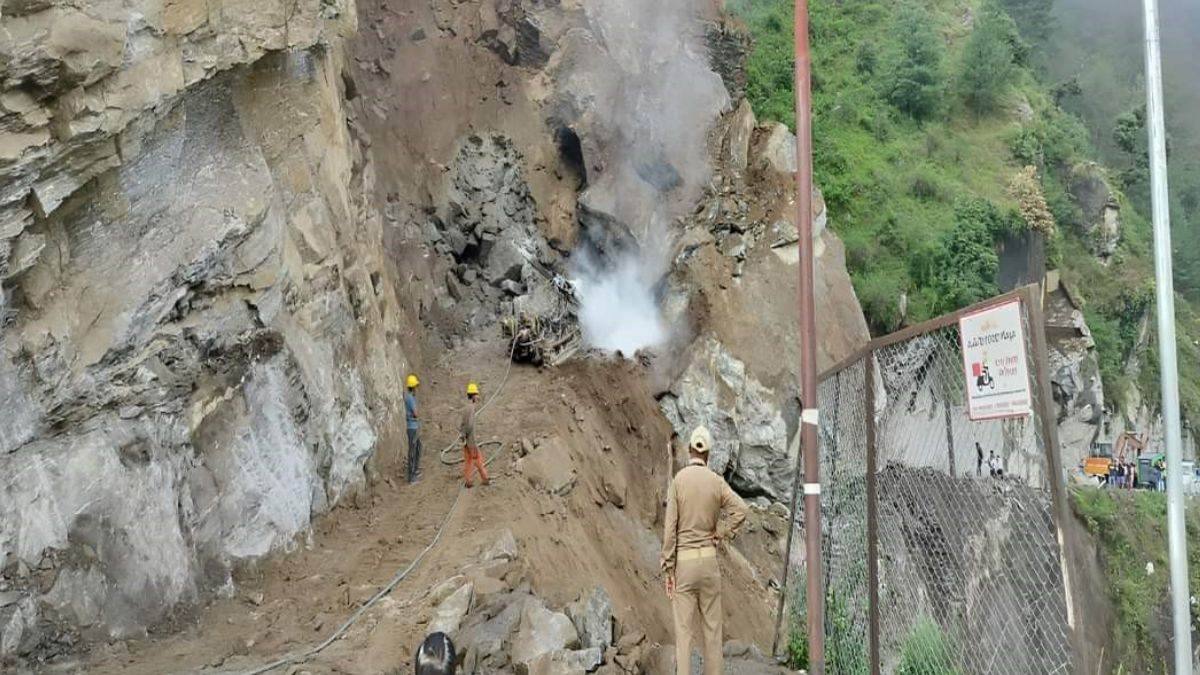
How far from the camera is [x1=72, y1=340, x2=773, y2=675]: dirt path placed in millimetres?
8102

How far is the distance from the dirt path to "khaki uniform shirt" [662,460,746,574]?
3.00m

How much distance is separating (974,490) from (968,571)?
538 mm

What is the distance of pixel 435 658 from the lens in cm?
322

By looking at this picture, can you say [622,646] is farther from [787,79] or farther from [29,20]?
[787,79]

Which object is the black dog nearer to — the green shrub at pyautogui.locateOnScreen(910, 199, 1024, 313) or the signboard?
the signboard

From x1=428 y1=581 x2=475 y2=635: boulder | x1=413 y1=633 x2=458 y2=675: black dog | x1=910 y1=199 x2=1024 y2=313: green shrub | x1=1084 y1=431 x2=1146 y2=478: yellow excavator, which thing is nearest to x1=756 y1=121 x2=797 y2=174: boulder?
x1=910 y1=199 x2=1024 y2=313: green shrub

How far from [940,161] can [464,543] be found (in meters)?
26.3

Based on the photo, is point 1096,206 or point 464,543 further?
point 1096,206

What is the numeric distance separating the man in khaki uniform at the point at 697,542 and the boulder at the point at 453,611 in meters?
2.75

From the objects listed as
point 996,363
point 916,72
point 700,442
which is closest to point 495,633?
point 700,442

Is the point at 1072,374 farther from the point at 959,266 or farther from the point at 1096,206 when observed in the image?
the point at 1096,206

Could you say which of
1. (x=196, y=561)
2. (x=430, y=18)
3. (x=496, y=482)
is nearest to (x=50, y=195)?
(x=196, y=561)

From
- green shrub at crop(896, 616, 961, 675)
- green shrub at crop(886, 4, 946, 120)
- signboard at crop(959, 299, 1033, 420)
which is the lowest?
green shrub at crop(896, 616, 961, 675)

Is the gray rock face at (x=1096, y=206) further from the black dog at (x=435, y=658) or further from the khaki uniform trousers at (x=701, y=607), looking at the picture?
the black dog at (x=435, y=658)
